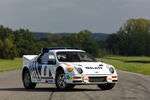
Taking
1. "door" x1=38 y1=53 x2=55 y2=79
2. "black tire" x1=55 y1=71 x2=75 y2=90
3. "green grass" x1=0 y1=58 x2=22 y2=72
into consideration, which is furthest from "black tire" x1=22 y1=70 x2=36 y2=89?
"green grass" x1=0 y1=58 x2=22 y2=72

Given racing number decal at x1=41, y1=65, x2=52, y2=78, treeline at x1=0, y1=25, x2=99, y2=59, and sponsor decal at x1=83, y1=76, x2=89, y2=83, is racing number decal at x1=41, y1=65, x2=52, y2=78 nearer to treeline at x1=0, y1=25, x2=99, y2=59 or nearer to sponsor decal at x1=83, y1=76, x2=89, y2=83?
sponsor decal at x1=83, y1=76, x2=89, y2=83

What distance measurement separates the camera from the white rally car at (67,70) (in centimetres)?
1415

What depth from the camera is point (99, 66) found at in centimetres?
1459

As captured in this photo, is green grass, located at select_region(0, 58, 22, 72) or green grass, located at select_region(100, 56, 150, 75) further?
green grass, located at select_region(0, 58, 22, 72)

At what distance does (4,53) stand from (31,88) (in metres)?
113

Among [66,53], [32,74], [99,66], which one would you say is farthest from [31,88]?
[99,66]

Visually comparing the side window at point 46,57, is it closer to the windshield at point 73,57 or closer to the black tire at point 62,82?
the windshield at point 73,57

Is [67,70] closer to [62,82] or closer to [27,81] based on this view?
[62,82]

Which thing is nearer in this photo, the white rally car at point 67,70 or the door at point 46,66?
the white rally car at point 67,70

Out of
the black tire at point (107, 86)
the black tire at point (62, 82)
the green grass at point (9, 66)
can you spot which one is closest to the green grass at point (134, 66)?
the green grass at point (9, 66)

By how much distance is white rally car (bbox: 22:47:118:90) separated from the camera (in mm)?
14148

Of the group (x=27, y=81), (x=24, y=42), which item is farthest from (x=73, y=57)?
(x=24, y=42)

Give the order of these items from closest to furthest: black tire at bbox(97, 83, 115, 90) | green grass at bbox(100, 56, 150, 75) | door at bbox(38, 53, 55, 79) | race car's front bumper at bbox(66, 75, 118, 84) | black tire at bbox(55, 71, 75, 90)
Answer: race car's front bumper at bbox(66, 75, 118, 84) → black tire at bbox(55, 71, 75, 90) → black tire at bbox(97, 83, 115, 90) → door at bbox(38, 53, 55, 79) → green grass at bbox(100, 56, 150, 75)

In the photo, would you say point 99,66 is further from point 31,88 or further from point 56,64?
point 31,88
